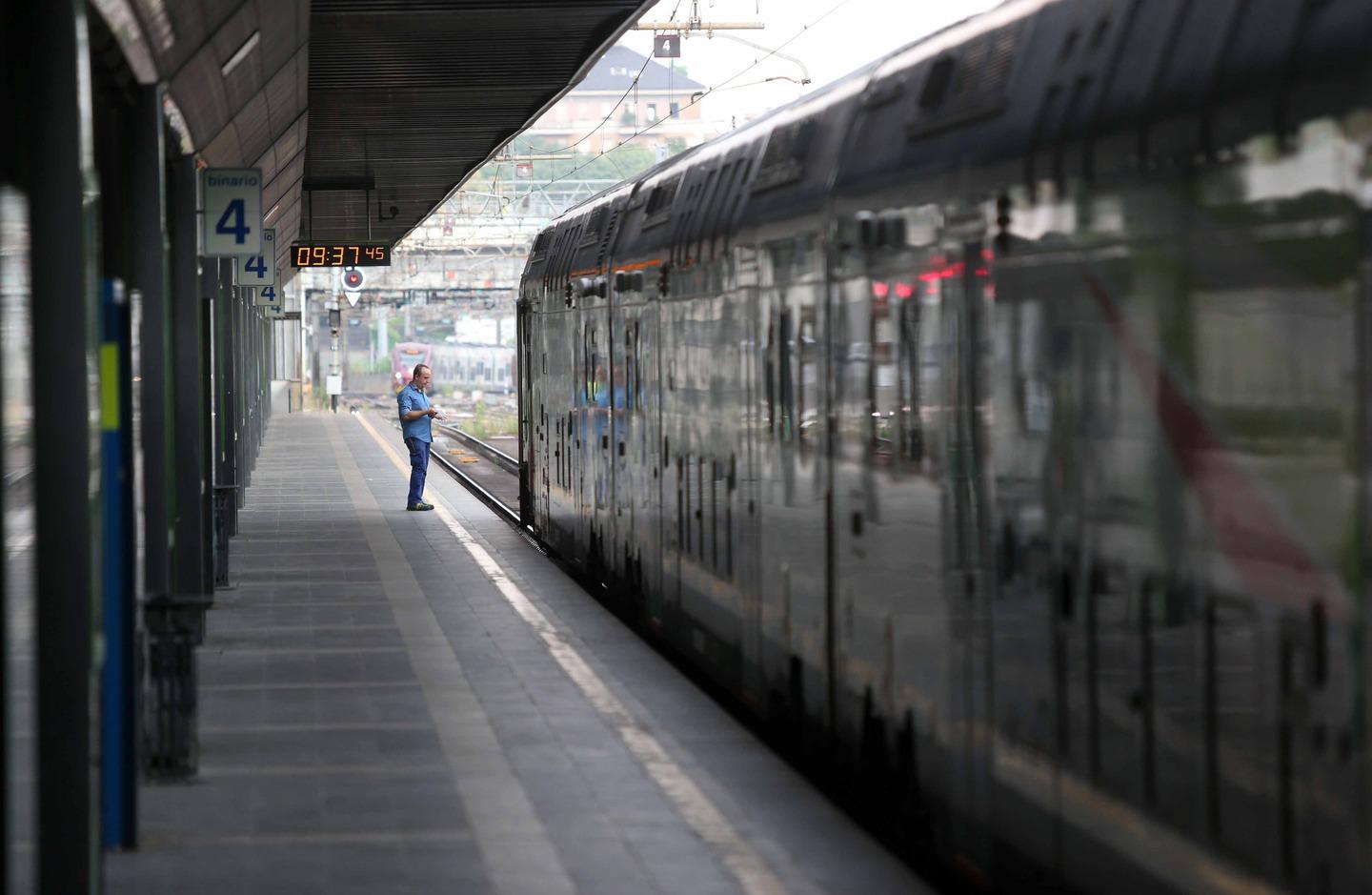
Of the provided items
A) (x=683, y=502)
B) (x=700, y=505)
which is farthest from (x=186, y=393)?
(x=700, y=505)

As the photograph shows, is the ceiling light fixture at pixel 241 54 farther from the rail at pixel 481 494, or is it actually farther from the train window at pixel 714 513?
the rail at pixel 481 494

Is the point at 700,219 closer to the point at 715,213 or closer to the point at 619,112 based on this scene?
the point at 715,213

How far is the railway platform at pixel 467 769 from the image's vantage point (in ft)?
22.1

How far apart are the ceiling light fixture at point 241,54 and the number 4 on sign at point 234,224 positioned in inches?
39.5

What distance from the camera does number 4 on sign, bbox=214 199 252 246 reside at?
1315 cm

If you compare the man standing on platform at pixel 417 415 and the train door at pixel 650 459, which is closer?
the train door at pixel 650 459

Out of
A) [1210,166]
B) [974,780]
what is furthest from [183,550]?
[1210,166]

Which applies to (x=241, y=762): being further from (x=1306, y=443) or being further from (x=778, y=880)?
(x=1306, y=443)

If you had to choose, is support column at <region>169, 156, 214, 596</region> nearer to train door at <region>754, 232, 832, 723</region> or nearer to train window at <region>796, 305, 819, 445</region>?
train door at <region>754, 232, 832, 723</region>

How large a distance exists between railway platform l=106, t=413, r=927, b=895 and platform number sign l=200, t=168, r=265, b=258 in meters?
2.52

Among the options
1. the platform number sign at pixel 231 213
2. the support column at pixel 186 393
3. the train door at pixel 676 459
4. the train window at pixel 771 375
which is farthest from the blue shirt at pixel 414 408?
the train window at pixel 771 375

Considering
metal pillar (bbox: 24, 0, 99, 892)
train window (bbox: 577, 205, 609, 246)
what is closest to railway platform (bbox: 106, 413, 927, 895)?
metal pillar (bbox: 24, 0, 99, 892)

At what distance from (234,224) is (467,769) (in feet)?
19.6

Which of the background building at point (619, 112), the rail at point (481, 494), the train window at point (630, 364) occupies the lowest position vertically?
the rail at point (481, 494)
